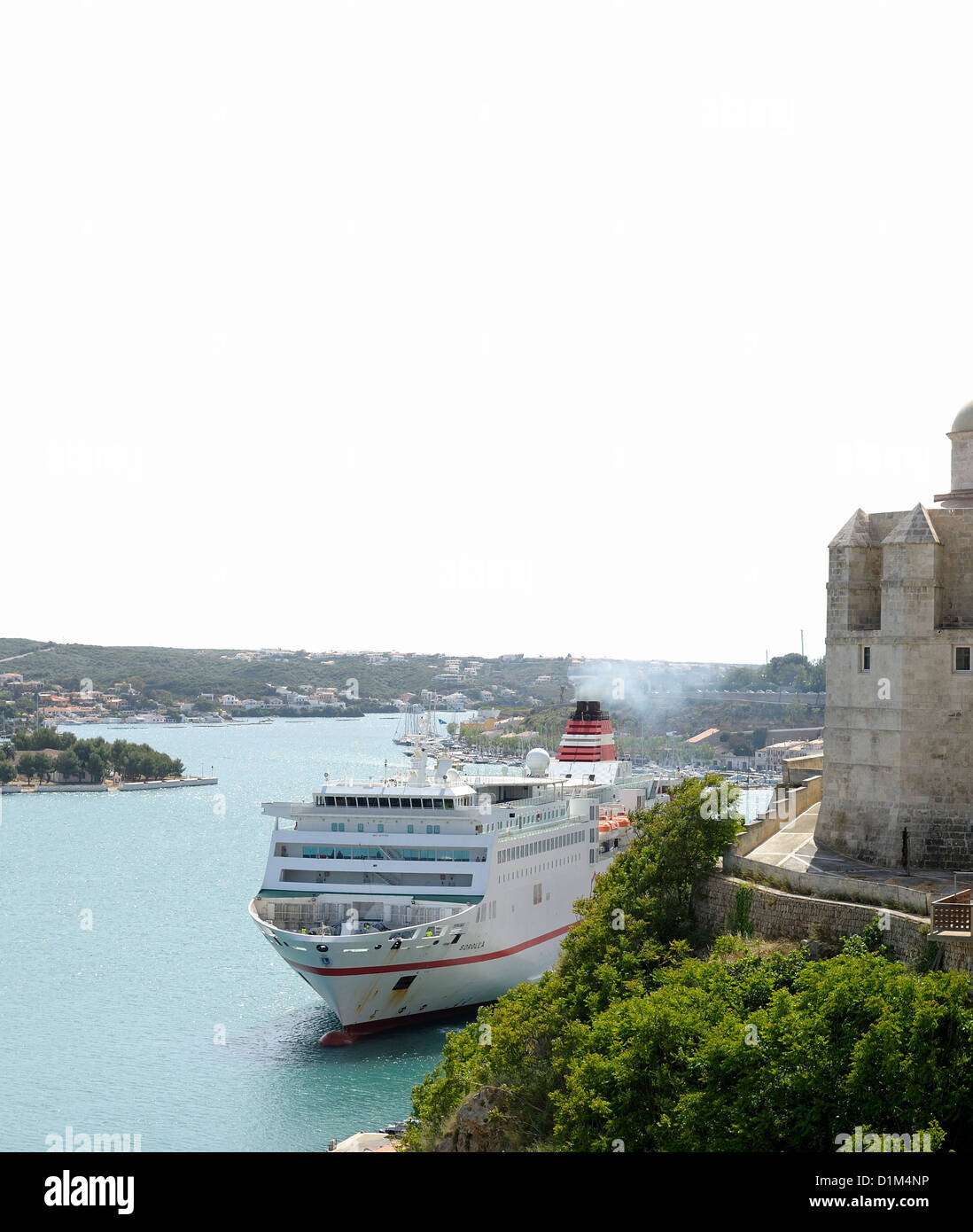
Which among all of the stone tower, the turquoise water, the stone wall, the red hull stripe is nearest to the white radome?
the turquoise water

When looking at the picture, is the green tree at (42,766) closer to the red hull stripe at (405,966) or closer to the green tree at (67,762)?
the green tree at (67,762)

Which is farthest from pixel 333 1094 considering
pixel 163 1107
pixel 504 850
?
pixel 504 850

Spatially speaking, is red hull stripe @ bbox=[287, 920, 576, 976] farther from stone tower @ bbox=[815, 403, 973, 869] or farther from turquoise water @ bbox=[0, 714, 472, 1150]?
stone tower @ bbox=[815, 403, 973, 869]

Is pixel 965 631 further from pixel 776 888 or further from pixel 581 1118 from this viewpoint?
pixel 581 1118

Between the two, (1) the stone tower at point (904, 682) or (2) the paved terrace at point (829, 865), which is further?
(1) the stone tower at point (904, 682)

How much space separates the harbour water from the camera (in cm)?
2938

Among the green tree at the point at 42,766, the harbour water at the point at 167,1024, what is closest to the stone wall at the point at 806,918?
the harbour water at the point at 167,1024

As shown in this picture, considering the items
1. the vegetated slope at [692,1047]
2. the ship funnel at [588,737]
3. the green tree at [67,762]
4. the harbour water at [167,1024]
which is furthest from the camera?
the green tree at [67,762]

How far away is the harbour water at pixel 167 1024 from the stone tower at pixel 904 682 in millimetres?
12974

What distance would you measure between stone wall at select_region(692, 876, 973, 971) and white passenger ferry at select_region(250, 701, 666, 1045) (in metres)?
13.1

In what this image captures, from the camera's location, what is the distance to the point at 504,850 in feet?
125

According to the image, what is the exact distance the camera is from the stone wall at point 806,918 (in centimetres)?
1717

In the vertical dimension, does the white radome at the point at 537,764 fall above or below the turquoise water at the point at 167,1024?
above

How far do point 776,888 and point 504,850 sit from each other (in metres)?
17.7
